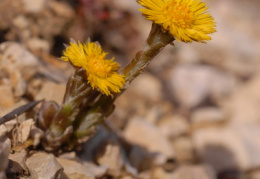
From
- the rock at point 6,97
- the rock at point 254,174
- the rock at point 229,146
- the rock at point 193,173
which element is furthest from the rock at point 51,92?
the rock at point 254,174

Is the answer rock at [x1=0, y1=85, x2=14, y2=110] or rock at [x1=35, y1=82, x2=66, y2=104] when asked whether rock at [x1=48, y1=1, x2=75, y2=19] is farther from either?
rock at [x1=0, y1=85, x2=14, y2=110]

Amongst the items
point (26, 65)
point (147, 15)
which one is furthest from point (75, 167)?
point (147, 15)

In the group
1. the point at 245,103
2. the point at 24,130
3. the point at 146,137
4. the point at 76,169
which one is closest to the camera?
the point at 24,130

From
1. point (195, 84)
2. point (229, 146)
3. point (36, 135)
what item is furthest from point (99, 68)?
point (195, 84)

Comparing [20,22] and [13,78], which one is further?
[20,22]

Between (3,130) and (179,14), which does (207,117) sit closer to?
(179,14)

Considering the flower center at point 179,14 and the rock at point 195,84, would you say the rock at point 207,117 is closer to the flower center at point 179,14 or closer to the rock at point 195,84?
the rock at point 195,84

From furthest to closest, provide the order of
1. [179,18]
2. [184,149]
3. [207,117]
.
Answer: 1. [207,117]
2. [184,149]
3. [179,18]

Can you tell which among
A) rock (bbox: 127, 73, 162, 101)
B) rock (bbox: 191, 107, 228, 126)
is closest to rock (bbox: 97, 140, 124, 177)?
rock (bbox: 191, 107, 228, 126)
